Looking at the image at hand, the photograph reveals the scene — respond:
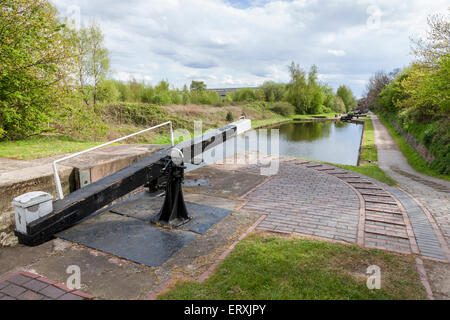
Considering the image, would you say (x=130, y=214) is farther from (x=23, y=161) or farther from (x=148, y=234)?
(x=23, y=161)

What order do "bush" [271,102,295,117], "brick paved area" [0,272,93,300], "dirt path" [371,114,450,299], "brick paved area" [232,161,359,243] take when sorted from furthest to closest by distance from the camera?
1. "bush" [271,102,295,117]
2. "brick paved area" [232,161,359,243]
3. "dirt path" [371,114,450,299]
4. "brick paved area" [0,272,93,300]

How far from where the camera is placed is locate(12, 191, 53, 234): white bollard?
338 centimetres

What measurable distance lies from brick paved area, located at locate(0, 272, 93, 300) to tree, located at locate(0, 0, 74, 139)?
5686 millimetres

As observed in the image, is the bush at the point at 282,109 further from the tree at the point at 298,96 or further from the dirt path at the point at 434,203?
the dirt path at the point at 434,203

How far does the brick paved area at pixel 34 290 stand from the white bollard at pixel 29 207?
658mm

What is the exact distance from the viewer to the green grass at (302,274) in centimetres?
287

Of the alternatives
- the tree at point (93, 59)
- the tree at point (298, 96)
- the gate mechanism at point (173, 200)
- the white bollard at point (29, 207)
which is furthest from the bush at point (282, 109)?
the white bollard at point (29, 207)

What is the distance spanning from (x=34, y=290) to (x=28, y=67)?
704cm

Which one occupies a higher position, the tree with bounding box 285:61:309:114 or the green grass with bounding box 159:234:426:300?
the tree with bounding box 285:61:309:114

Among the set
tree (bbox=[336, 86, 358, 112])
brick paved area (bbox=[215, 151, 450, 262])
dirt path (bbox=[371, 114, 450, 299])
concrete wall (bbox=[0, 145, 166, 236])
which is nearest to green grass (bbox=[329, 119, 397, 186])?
dirt path (bbox=[371, 114, 450, 299])

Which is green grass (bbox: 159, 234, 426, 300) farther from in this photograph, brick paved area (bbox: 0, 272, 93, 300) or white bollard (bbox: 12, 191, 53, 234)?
white bollard (bbox: 12, 191, 53, 234)
